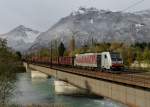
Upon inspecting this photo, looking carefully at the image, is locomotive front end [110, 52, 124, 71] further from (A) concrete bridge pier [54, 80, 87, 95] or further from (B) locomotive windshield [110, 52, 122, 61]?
(A) concrete bridge pier [54, 80, 87, 95]

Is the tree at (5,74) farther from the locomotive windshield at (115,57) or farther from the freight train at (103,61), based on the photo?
the locomotive windshield at (115,57)

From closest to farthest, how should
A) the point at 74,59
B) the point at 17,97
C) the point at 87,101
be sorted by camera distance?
the point at 87,101
the point at 17,97
the point at 74,59

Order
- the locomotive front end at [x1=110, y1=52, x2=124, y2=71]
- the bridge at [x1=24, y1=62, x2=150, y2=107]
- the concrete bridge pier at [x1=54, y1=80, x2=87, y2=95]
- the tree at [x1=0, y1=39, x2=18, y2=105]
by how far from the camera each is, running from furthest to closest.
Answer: the concrete bridge pier at [x1=54, y1=80, x2=87, y2=95]
the locomotive front end at [x1=110, y1=52, x2=124, y2=71]
the tree at [x1=0, y1=39, x2=18, y2=105]
the bridge at [x1=24, y1=62, x2=150, y2=107]

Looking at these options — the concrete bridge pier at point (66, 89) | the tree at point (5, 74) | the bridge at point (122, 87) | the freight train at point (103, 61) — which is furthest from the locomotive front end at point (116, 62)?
the concrete bridge pier at point (66, 89)

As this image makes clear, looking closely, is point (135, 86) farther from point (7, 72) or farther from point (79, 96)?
point (79, 96)

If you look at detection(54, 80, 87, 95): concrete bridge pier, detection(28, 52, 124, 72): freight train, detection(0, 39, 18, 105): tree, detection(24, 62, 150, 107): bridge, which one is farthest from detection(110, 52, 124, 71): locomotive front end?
detection(54, 80, 87, 95): concrete bridge pier

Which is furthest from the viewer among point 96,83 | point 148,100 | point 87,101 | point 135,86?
point 87,101

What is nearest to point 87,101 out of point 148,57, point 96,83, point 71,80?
point 71,80

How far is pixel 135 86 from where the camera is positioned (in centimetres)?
3144

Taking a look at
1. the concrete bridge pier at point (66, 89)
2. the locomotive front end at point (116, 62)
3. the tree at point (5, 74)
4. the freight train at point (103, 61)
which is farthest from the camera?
the concrete bridge pier at point (66, 89)

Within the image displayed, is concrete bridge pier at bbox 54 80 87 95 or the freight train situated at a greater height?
the freight train

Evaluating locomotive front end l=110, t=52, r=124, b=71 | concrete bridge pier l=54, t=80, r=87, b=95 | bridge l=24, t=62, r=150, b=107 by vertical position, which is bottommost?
concrete bridge pier l=54, t=80, r=87, b=95

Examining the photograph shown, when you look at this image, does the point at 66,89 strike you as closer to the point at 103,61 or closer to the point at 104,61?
the point at 103,61

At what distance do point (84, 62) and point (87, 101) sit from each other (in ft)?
62.6
